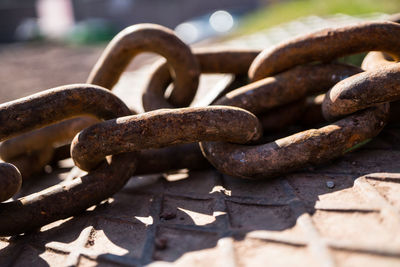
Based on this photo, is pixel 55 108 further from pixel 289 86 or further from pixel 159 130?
pixel 289 86

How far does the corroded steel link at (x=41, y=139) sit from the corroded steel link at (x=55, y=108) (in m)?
0.48

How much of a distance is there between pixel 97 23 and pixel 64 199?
1849 centimetres

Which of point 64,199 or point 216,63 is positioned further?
point 216,63

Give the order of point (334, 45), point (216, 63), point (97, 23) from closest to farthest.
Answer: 1. point (334, 45)
2. point (216, 63)
3. point (97, 23)

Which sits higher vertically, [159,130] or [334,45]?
[334,45]

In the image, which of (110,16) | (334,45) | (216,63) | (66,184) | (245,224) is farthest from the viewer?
(110,16)

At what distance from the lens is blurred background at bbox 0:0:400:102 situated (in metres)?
6.76

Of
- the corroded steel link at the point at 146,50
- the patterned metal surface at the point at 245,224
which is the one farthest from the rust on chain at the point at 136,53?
the patterned metal surface at the point at 245,224

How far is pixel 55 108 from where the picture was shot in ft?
5.31

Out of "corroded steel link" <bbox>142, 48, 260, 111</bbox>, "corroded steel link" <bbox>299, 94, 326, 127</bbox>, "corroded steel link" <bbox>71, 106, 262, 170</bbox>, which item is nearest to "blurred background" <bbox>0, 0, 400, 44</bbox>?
"corroded steel link" <bbox>142, 48, 260, 111</bbox>

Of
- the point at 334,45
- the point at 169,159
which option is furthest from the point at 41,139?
the point at 334,45

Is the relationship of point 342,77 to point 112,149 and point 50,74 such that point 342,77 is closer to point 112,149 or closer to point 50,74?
point 112,149

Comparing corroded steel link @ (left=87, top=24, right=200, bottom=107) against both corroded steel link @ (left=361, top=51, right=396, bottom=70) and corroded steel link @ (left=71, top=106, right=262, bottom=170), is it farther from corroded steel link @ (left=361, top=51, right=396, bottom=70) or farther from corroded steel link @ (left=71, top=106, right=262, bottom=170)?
corroded steel link @ (left=361, top=51, right=396, bottom=70)

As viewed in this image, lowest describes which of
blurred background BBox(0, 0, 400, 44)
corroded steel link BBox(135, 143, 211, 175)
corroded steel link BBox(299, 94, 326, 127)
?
blurred background BBox(0, 0, 400, 44)
